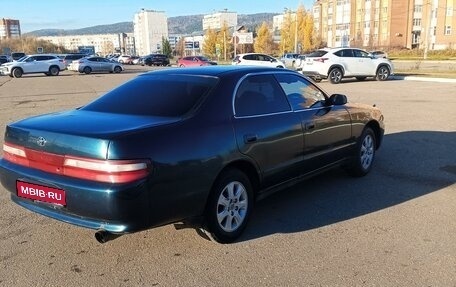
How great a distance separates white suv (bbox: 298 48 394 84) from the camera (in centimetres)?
2333

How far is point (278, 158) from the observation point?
15.4ft

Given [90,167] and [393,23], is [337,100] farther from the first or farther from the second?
[393,23]

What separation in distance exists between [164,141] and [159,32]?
163 metres

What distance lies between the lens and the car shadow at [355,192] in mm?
4758

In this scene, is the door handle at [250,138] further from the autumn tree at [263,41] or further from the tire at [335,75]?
the autumn tree at [263,41]

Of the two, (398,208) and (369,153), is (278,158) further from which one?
(369,153)

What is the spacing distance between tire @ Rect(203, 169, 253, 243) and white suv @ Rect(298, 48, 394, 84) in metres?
19.9

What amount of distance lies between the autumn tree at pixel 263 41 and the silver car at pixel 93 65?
51309 millimetres

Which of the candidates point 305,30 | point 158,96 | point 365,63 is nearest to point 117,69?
point 365,63

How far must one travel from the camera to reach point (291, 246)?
4168mm

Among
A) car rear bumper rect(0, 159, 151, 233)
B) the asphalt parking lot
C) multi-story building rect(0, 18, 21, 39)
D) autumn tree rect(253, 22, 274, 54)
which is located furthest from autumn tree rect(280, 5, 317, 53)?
multi-story building rect(0, 18, 21, 39)

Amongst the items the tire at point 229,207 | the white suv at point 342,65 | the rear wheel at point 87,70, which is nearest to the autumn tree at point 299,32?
the rear wheel at point 87,70

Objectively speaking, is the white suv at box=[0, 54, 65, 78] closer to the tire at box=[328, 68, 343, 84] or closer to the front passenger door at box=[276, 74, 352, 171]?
the tire at box=[328, 68, 343, 84]

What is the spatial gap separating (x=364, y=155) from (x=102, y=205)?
160 inches
